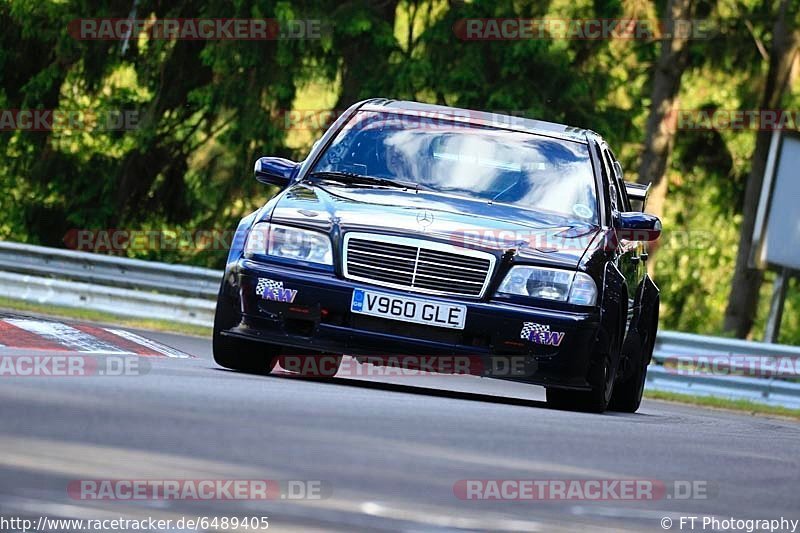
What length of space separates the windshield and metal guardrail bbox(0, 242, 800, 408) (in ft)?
24.3

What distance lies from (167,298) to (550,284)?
11.8 metres

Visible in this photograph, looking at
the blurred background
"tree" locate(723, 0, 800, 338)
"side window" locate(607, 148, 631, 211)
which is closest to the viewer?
"side window" locate(607, 148, 631, 211)

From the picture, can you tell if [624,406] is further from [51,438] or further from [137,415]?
[51,438]

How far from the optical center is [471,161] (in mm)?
10625

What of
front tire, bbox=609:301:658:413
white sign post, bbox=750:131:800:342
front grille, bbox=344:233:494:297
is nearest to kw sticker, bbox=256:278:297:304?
front grille, bbox=344:233:494:297

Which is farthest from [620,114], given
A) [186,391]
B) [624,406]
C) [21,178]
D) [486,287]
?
[186,391]

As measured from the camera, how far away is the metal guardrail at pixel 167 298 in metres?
17.9

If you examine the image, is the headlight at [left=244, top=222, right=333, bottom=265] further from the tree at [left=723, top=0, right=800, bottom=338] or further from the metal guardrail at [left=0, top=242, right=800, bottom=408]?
the tree at [left=723, top=0, right=800, bottom=338]

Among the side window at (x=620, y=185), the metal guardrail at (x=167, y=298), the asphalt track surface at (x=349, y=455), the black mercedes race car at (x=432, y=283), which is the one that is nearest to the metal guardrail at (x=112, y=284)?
the metal guardrail at (x=167, y=298)

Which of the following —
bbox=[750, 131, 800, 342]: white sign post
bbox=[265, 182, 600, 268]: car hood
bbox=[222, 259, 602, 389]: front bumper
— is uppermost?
bbox=[265, 182, 600, 268]: car hood

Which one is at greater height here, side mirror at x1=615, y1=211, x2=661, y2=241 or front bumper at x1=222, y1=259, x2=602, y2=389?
side mirror at x1=615, y1=211, x2=661, y2=241

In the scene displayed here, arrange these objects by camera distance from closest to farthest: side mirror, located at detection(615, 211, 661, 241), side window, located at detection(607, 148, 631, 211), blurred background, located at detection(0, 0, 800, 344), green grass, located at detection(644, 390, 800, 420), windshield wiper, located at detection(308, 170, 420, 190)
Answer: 1. windshield wiper, located at detection(308, 170, 420, 190)
2. side mirror, located at detection(615, 211, 661, 241)
3. side window, located at detection(607, 148, 631, 211)
4. green grass, located at detection(644, 390, 800, 420)
5. blurred background, located at detection(0, 0, 800, 344)

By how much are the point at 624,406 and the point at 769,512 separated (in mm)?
5810

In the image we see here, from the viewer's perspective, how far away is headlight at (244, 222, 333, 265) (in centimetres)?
947
